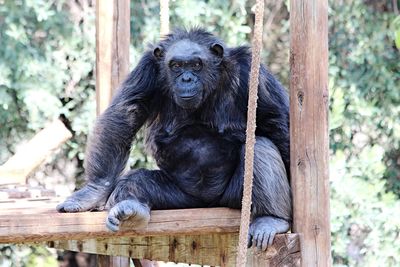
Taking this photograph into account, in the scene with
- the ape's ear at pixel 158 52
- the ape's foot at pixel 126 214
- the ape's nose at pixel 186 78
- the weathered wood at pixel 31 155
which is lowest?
the ape's foot at pixel 126 214

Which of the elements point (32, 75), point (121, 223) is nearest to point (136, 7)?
point (32, 75)

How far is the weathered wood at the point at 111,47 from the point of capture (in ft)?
19.6

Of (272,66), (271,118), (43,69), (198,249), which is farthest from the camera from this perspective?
(272,66)

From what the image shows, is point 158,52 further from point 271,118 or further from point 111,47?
point 111,47

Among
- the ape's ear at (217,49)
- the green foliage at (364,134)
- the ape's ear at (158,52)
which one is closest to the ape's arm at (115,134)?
the ape's ear at (158,52)

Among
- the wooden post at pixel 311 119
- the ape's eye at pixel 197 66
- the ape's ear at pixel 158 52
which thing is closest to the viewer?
the wooden post at pixel 311 119

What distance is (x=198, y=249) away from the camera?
5051mm

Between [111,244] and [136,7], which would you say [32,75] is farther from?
[111,244]

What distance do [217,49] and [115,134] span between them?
0.75 meters

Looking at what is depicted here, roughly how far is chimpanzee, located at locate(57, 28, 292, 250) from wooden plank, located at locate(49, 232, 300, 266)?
31 cm

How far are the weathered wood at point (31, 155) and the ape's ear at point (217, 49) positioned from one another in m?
2.38

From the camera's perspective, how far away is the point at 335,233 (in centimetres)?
817

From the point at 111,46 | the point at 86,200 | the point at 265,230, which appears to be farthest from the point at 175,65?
the point at 111,46

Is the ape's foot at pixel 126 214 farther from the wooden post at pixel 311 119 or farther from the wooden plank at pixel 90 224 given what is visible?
the wooden post at pixel 311 119
